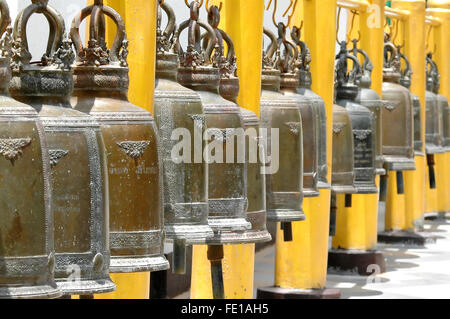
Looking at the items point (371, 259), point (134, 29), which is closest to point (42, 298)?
point (134, 29)

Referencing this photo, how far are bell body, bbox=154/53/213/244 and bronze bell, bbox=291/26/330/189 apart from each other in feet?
7.03

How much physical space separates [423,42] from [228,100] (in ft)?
24.1

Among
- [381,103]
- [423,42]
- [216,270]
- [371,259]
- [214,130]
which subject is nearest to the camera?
[214,130]

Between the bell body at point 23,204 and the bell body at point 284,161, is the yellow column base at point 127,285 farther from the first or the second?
the bell body at point 23,204

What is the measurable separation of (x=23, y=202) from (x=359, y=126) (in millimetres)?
5507

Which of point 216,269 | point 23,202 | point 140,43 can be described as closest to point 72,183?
point 23,202

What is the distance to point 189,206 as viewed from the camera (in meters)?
5.12

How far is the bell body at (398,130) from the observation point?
Answer: 1020 cm

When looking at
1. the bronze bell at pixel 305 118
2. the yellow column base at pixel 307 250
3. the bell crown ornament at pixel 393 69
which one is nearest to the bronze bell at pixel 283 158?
the bronze bell at pixel 305 118

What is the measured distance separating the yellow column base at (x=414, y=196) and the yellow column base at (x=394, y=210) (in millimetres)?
79

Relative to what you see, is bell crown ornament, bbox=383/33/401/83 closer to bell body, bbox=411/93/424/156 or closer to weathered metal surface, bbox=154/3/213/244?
bell body, bbox=411/93/424/156

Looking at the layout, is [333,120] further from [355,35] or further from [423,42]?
[423,42]

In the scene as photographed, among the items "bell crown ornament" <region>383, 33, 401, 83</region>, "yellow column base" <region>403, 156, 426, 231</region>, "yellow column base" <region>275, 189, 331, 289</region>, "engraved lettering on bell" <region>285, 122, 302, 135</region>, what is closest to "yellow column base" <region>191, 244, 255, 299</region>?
"engraved lettering on bell" <region>285, 122, 302, 135</region>

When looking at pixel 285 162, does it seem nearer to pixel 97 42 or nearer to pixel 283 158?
pixel 283 158
